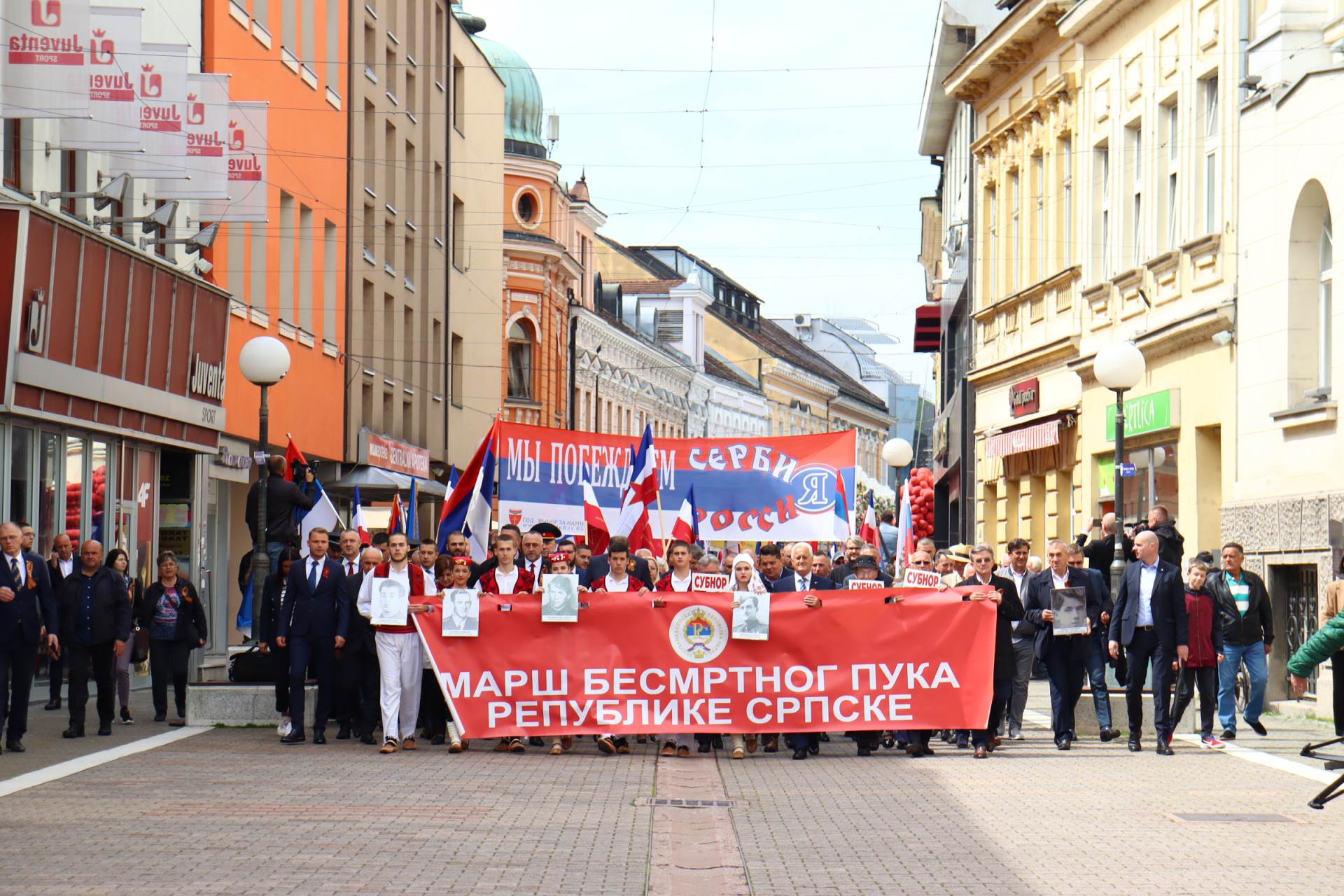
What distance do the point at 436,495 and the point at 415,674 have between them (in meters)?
29.4

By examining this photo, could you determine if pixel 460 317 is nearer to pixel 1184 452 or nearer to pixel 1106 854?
pixel 1184 452

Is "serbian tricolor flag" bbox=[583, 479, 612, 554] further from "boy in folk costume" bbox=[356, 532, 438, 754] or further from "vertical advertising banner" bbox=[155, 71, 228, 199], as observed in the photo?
"vertical advertising banner" bbox=[155, 71, 228, 199]

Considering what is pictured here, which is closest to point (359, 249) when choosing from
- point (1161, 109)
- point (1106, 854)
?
point (1161, 109)

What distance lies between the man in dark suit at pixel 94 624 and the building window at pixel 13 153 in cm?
493

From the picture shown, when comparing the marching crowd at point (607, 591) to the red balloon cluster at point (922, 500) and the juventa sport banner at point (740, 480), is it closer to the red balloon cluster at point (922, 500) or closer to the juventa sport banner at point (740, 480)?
the juventa sport banner at point (740, 480)

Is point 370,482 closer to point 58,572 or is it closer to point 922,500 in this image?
point 922,500

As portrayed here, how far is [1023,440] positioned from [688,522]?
13594mm

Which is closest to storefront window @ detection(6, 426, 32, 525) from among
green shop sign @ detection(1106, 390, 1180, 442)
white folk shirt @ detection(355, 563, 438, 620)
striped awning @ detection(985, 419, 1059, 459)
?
white folk shirt @ detection(355, 563, 438, 620)

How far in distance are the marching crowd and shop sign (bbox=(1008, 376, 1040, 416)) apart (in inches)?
572

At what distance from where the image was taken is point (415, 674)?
16844 mm

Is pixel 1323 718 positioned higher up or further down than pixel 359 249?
further down

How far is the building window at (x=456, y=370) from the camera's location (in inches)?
2073

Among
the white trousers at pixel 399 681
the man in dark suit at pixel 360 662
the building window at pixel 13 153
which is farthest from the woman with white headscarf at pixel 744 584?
the building window at pixel 13 153

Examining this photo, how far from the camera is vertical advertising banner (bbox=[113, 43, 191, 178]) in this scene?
21.8 metres
